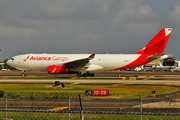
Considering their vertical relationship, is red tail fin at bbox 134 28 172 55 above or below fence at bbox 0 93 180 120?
above

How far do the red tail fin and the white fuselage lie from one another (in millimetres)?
2560

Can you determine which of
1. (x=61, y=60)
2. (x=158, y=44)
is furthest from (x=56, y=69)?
(x=158, y=44)

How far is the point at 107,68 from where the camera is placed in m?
57.1

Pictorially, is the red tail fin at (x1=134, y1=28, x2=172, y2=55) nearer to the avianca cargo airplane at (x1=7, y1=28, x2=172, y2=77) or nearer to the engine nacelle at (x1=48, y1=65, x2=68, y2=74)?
the avianca cargo airplane at (x1=7, y1=28, x2=172, y2=77)

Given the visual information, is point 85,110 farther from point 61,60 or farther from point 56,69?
point 61,60

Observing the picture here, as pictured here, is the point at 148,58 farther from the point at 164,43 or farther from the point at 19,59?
the point at 19,59

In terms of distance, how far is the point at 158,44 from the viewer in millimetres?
57906

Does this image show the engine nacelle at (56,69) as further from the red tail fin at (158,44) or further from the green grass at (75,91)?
the green grass at (75,91)

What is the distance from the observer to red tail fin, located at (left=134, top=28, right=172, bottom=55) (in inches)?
2274

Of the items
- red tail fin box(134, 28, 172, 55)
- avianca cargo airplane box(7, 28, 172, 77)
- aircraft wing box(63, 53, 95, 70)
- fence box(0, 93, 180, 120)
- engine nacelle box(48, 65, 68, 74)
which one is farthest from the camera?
red tail fin box(134, 28, 172, 55)

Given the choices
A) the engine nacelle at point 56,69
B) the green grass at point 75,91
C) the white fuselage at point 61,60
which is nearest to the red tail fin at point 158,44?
the white fuselage at point 61,60

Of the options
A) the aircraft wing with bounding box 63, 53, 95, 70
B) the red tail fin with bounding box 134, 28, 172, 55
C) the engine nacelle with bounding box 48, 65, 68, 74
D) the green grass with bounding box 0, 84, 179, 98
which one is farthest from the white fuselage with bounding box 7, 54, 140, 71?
the green grass with bounding box 0, 84, 179, 98

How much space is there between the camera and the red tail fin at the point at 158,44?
189 ft

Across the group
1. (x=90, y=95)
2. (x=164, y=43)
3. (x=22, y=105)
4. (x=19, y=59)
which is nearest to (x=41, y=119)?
(x=22, y=105)
